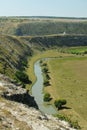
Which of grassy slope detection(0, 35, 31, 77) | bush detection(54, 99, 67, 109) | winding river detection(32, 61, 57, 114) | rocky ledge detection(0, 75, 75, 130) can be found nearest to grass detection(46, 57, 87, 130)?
bush detection(54, 99, 67, 109)

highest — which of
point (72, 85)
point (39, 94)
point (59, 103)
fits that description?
point (59, 103)

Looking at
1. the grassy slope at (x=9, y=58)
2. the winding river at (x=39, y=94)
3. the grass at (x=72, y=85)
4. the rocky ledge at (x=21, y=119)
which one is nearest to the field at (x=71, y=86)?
the grass at (x=72, y=85)

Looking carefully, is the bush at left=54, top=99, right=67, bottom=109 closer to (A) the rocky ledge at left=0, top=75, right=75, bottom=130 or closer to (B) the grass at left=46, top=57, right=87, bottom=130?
(B) the grass at left=46, top=57, right=87, bottom=130

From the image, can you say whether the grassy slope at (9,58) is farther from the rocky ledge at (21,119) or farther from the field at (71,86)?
the rocky ledge at (21,119)

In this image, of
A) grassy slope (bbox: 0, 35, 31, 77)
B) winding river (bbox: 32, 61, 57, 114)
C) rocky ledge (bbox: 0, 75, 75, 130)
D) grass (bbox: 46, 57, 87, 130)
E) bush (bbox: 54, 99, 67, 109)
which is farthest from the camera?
grassy slope (bbox: 0, 35, 31, 77)

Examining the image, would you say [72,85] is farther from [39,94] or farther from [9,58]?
[9,58]

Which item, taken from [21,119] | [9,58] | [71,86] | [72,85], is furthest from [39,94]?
[21,119]

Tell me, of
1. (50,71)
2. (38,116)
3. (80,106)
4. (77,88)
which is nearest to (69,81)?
(77,88)

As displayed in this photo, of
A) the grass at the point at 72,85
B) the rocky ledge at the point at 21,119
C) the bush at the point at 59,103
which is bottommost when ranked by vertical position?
the grass at the point at 72,85
